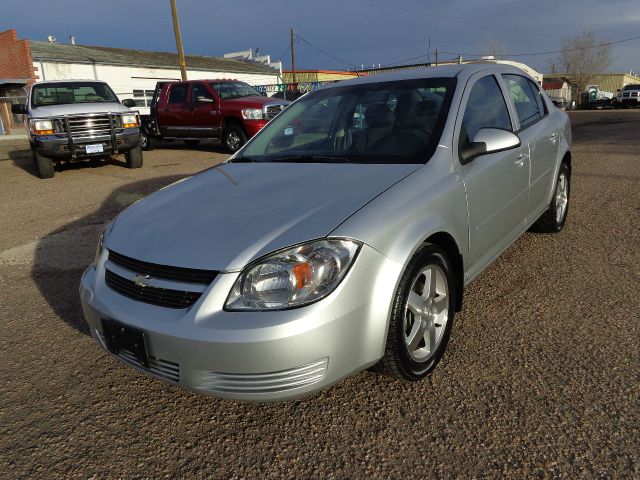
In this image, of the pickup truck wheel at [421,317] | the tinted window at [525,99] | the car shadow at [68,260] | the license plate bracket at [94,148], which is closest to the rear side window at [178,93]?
the license plate bracket at [94,148]

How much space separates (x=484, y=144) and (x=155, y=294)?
6.39ft

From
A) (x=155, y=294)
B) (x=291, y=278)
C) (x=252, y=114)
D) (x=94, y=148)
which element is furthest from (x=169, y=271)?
(x=252, y=114)

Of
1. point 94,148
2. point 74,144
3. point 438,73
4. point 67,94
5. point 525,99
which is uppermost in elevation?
point 438,73

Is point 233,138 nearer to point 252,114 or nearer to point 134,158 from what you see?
point 252,114

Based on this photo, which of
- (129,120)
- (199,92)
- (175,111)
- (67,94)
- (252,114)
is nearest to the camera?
(129,120)

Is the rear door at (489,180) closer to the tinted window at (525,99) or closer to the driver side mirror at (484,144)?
the driver side mirror at (484,144)

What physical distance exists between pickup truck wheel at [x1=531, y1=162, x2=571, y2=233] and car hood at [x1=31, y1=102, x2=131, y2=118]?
8371 mm

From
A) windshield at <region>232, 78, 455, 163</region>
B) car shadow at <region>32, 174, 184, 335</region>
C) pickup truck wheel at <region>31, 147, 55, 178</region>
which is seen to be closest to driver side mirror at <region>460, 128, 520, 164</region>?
windshield at <region>232, 78, 455, 163</region>

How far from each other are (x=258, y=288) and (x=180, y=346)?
0.39 m

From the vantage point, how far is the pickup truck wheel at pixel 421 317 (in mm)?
2242

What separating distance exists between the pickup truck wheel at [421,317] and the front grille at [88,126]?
29.2 ft

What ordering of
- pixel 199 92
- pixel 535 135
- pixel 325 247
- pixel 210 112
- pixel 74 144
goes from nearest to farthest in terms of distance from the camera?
pixel 325 247 < pixel 535 135 < pixel 74 144 < pixel 210 112 < pixel 199 92

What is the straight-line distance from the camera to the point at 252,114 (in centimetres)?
1152

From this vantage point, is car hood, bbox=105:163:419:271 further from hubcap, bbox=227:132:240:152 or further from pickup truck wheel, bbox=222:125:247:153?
hubcap, bbox=227:132:240:152
